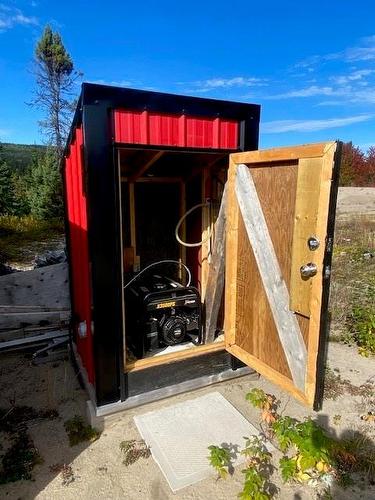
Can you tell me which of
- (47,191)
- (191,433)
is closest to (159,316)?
(191,433)

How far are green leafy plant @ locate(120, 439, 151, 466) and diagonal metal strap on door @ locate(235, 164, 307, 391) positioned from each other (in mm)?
1303

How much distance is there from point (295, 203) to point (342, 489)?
2.02 m

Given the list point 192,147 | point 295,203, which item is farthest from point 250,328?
point 192,147

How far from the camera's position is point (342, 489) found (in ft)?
7.48

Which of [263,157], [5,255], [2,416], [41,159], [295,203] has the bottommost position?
[2,416]

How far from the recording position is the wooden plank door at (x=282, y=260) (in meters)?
2.11

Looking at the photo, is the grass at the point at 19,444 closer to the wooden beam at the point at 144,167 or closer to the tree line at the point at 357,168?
the wooden beam at the point at 144,167

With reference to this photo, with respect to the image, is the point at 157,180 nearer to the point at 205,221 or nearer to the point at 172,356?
the point at 205,221

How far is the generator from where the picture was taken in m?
3.34

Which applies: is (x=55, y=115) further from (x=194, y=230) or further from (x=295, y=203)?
(x=295, y=203)

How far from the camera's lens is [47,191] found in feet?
56.3

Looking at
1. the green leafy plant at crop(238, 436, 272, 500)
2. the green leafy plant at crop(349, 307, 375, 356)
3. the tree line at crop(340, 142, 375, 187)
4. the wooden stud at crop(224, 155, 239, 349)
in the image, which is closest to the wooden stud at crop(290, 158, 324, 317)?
the wooden stud at crop(224, 155, 239, 349)

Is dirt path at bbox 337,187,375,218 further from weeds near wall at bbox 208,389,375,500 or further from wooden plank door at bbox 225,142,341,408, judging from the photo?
weeds near wall at bbox 208,389,375,500

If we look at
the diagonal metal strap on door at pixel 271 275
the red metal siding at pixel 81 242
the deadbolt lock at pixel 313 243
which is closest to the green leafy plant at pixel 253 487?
the diagonal metal strap on door at pixel 271 275
